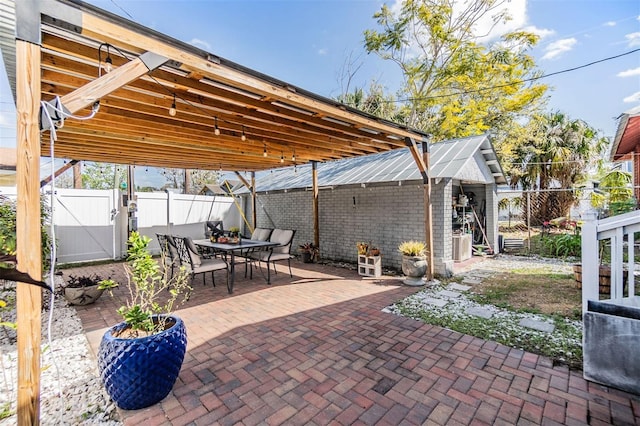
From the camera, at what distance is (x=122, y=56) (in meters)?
2.78

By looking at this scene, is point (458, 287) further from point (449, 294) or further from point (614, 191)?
point (614, 191)

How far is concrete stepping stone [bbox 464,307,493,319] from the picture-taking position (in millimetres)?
4047

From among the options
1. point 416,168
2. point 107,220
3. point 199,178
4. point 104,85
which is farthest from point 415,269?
point 199,178

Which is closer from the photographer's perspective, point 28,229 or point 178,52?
point 28,229

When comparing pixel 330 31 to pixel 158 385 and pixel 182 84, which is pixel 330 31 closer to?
pixel 182 84

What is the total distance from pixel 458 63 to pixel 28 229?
52.5ft

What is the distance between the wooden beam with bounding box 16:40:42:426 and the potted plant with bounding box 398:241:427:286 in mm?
5133

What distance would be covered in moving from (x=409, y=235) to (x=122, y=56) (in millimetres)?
5967

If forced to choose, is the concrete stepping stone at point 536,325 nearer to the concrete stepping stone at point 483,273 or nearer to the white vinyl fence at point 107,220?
the concrete stepping stone at point 483,273

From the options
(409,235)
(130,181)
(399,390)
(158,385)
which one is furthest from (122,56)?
(130,181)

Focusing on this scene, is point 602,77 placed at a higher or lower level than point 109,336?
higher

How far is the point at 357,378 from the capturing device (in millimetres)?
2572

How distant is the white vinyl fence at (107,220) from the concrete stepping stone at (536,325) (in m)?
9.87

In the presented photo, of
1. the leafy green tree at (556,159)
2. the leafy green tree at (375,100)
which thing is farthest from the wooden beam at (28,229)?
the leafy green tree at (375,100)
